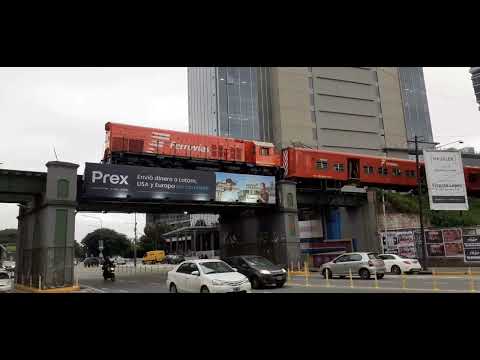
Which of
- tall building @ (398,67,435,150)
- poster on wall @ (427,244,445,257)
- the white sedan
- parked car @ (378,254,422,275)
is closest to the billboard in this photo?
parked car @ (378,254,422,275)

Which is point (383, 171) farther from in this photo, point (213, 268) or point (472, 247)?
point (213, 268)

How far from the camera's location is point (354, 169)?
3544 cm

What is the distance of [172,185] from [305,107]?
56.5 m

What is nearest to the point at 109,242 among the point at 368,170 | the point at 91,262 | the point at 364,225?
the point at 91,262

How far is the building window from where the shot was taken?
73.0ft

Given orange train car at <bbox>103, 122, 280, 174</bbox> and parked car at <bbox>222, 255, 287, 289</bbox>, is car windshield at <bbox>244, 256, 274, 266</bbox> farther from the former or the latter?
orange train car at <bbox>103, 122, 280, 174</bbox>

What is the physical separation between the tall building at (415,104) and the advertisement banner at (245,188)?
6982 centimetres

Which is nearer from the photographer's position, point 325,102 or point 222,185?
point 222,185

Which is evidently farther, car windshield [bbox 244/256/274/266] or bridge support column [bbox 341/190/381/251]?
bridge support column [bbox 341/190/381/251]
